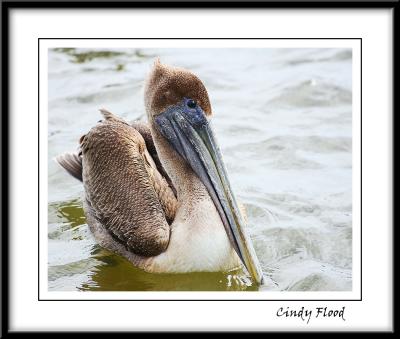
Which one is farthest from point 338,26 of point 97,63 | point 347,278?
point 97,63

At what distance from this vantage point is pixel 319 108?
10.0m

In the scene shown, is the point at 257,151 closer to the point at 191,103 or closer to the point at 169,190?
the point at 169,190

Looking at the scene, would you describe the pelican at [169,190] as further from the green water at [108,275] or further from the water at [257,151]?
the water at [257,151]

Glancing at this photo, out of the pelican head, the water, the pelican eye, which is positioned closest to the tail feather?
the water

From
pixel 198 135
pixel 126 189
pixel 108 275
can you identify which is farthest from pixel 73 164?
pixel 198 135

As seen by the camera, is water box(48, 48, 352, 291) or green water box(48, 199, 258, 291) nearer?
green water box(48, 199, 258, 291)

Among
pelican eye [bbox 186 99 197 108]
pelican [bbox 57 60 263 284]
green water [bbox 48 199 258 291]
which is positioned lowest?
green water [bbox 48 199 258 291]

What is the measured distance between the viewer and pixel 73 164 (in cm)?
822

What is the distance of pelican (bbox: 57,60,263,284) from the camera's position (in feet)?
21.5

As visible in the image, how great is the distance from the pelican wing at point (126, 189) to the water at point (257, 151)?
0.29 m

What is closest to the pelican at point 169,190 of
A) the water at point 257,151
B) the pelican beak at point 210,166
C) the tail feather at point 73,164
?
the pelican beak at point 210,166

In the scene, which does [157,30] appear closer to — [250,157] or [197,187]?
[197,187]

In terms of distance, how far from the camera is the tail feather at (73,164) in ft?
26.8

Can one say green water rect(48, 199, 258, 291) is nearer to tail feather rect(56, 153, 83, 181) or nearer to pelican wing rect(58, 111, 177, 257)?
pelican wing rect(58, 111, 177, 257)
